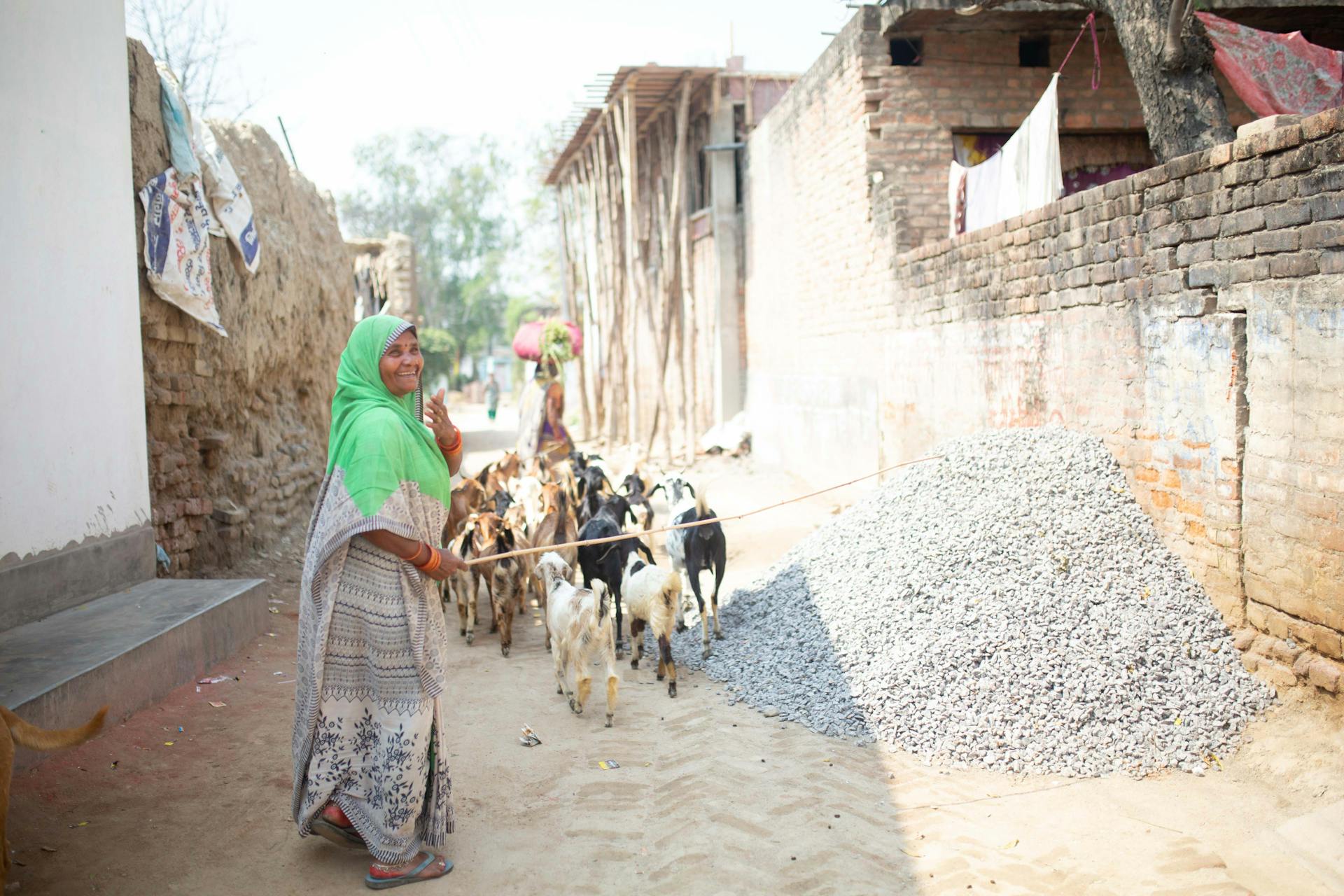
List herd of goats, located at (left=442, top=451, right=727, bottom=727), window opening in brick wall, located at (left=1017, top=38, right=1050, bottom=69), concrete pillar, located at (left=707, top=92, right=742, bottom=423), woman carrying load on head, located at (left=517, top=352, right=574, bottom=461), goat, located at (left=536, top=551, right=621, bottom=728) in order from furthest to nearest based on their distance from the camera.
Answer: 1. concrete pillar, located at (left=707, top=92, right=742, bottom=423)
2. woman carrying load on head, located at (left=517, top=352, right=574, bottom=461)
3. window opening in brick wall, located at (left=1017, top=38, right=1050, bottom=69)
4. herd of goats, located at (left=442, top=451, right=727, bottom=727)
5. goat, located at (left=536, top=551, right=621, bottom=728)

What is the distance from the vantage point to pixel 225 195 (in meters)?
7.55

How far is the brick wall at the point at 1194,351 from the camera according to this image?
451cm

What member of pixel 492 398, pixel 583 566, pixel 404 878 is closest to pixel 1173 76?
pixel 583 566

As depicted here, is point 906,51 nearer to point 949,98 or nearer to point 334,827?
point 949,98

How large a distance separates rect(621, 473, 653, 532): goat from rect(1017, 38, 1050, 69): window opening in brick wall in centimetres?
607

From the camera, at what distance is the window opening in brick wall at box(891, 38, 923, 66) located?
10172 millimetres

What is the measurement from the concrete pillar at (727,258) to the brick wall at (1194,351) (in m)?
6.37

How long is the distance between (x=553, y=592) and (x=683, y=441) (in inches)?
477

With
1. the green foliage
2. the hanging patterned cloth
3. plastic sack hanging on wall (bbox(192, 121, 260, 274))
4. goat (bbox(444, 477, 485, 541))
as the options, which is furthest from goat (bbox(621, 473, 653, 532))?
the green foliage

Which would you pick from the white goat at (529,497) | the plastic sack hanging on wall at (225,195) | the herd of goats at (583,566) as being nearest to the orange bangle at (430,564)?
the herd of goats at (583,566)

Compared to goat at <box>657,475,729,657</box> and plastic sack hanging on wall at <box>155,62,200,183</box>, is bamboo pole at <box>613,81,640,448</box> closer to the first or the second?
plastic sack hanging on wall at <box>155,62,200,183</box>

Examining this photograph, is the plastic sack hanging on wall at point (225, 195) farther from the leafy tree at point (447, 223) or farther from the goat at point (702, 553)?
the leafy tree at point (447, 223)

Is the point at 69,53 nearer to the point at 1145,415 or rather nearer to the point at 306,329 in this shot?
the point at 306,329

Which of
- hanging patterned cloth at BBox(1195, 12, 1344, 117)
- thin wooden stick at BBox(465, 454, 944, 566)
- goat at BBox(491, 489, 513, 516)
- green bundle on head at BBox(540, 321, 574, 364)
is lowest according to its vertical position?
goat at BBox(491, 489, 513, 516)
